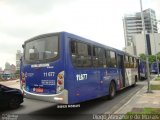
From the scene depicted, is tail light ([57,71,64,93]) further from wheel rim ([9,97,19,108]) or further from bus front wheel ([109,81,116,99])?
bus front wheel ([109,81,116,99])

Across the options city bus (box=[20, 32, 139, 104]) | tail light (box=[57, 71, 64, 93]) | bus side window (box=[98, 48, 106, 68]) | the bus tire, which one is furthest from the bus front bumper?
the bus tire

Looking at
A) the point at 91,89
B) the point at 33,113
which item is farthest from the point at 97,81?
the point at 33,113

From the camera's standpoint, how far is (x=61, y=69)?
8258 mm

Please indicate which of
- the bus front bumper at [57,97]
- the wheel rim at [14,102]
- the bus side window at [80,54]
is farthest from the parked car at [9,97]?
the bus side window at [80,54]

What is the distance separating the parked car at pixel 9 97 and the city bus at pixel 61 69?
1.07 metres

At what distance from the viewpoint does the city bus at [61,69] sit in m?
8.27

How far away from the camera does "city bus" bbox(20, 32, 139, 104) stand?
827 centimetres

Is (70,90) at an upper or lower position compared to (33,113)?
upper

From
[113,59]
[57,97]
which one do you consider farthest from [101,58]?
[57,97]

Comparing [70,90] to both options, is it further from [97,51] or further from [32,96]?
[97,51]

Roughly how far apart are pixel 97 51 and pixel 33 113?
4.14 meters

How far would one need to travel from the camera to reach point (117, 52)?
14.8 metres

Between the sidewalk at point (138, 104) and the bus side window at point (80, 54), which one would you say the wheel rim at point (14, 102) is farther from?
the sidewalk at point (138, 104)

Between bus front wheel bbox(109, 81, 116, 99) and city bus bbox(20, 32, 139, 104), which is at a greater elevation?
city bus bbox(20, 32, 139, 104)
